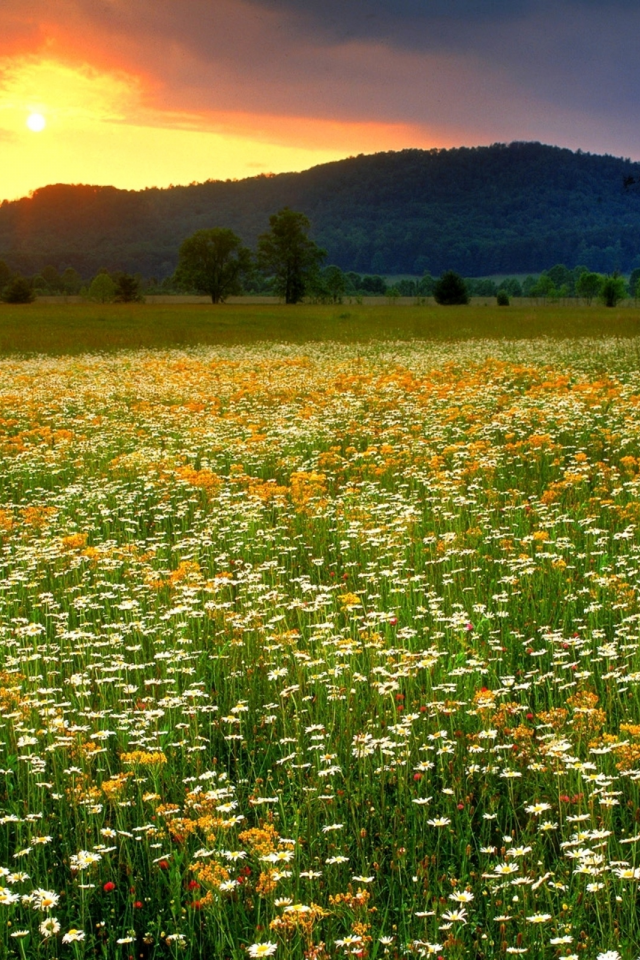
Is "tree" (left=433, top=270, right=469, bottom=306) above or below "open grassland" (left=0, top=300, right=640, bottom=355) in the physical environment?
above

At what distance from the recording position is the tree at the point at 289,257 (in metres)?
110

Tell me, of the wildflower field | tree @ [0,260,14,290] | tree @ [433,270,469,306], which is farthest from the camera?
tree @ [0,260,14,290]

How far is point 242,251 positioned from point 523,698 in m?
112

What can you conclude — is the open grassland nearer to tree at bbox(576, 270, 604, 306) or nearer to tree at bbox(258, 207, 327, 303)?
tree at bbox(258, 207, 327, 303)

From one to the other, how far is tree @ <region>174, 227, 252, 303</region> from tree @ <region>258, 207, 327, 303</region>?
2844 mm

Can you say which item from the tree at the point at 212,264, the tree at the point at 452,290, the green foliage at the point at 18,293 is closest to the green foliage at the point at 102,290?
the tree at the point at 212,264

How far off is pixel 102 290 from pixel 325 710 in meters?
127

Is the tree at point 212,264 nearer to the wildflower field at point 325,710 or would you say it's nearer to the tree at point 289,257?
the tree at point 289,257

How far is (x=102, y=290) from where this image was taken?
126 meters

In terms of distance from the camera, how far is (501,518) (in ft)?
28.2

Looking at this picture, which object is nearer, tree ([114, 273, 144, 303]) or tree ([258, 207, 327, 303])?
tree ([114, 273, 144, 303])

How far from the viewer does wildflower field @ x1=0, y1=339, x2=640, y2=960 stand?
3303 millimetres

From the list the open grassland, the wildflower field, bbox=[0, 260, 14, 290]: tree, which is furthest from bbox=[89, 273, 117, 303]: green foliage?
the wildflower field

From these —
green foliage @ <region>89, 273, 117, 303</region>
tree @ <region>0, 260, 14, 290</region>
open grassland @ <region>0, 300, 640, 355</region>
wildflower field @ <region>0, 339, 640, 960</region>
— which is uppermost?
tree @ <region>0, 260, 14, 290</region>
